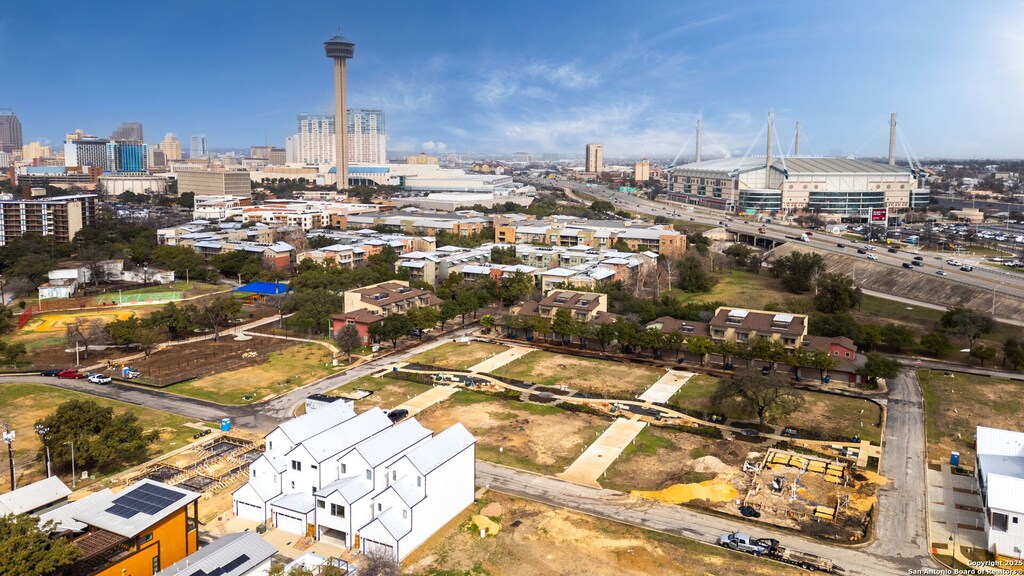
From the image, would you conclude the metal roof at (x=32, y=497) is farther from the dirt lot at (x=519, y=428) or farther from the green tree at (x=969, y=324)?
the green tree at (x=969, y=324)

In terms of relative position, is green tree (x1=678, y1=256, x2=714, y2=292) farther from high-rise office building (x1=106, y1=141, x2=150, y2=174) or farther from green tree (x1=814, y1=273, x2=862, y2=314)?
high-rise office building (x1=106, y1=141, x2=150, y2=174)

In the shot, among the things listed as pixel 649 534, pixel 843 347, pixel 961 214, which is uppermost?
pixel 961 214

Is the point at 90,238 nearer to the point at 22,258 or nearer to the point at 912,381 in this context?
the point at 22,258

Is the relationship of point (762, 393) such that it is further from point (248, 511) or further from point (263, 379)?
point (263, 379)

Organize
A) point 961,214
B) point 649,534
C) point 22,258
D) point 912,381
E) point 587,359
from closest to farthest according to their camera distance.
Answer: point 649,534 → point 912,381 → point 587,359 → point 22,258 → point 961,214

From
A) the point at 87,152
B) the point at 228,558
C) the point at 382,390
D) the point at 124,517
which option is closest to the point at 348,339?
the point at 382,390

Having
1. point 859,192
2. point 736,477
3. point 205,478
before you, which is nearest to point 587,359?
point 736,477
